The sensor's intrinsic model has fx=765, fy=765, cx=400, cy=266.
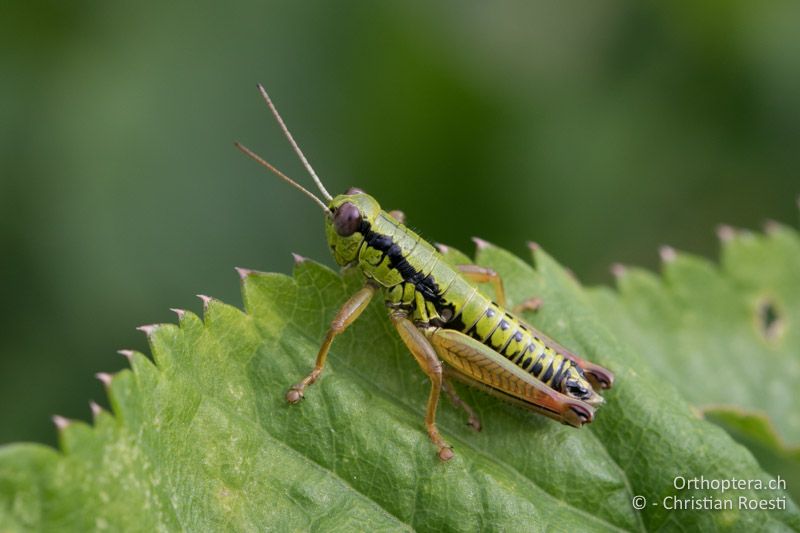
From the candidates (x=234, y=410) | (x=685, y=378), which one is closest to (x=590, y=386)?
(x=685, y=378)

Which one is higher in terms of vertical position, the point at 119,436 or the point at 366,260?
the point at 366,260

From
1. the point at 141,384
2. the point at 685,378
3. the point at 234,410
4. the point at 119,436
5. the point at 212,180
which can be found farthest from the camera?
the point at 212,180

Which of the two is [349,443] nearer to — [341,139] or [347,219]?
[347,219]

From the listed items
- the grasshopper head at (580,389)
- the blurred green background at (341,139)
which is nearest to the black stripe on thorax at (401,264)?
the grasshopper head at (580,389)

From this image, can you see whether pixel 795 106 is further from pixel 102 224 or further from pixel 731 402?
pixel 102 224

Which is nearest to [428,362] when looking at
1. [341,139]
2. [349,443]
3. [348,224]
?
[349,443]

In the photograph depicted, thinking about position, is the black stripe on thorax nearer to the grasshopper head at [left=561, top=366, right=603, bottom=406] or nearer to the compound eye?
the compound eye
